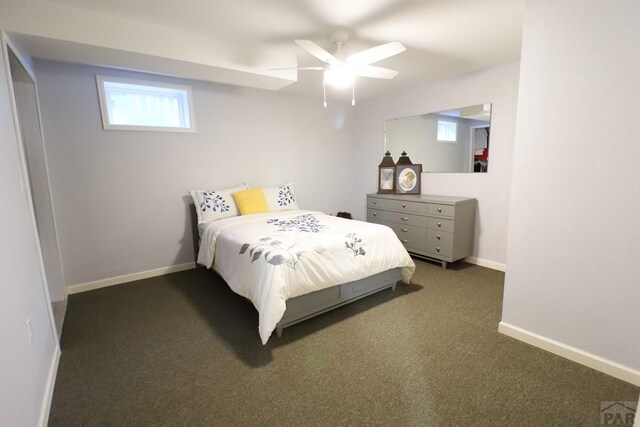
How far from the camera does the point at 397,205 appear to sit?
390 centimetres

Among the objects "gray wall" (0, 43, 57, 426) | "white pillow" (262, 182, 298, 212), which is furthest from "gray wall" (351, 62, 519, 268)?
"gray wall" (0, 43, 57, 426)

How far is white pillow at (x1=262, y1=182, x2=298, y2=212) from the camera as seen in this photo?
3736mm

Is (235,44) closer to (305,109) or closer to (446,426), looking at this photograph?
(305,109)

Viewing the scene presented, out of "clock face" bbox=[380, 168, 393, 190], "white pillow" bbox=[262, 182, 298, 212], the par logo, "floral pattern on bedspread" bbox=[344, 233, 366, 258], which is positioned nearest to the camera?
the par logo

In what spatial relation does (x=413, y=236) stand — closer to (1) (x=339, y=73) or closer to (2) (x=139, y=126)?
(1) (x=339, y=73)

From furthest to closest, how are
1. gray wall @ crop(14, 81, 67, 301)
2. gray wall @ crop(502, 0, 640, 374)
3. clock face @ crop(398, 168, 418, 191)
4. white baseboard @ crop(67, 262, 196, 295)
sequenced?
clock face @ crop(398, 168, 418, 191) → white baseboard @ crop(67, 262, 196, 295) → gray wall @ crop(14, 81, 67, 301) → gray wall @ crop(502, 0, 640, 374)

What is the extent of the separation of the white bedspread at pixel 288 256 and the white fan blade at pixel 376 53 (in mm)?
1369

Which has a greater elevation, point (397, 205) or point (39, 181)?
point (39, 181)

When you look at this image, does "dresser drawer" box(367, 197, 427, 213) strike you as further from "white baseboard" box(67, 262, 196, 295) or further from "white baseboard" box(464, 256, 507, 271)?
"white baseboard" box(67, 262, 196, 295)

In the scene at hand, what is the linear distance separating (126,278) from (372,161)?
3604 millimetres

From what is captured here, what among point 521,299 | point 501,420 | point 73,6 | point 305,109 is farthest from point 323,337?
point 305,109

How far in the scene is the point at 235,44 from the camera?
2.78 metres

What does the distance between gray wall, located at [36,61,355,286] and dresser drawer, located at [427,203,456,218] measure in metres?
1.85

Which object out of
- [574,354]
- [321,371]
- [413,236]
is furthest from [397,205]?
[321,371]
